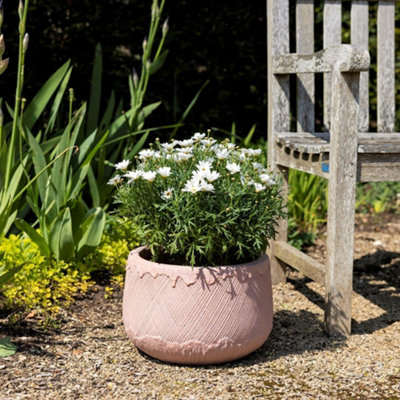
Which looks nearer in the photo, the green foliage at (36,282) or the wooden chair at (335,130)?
the wooden chair at (335,130)

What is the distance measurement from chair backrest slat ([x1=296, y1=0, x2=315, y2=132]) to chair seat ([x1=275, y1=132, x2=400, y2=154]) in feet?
0.27

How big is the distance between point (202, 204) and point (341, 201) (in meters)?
0.56

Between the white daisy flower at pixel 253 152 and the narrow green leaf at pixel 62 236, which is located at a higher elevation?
the white daisy flower at pixel 253 152

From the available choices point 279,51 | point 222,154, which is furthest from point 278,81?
point 222,154

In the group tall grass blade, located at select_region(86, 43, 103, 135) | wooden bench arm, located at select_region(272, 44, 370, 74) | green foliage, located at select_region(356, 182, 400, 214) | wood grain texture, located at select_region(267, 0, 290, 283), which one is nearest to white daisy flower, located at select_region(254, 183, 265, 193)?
wooden bench arm, located at select_region(272, 44, 370, 74)

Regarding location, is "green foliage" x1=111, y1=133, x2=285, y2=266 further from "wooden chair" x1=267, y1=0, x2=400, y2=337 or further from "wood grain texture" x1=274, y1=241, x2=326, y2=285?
"wood grain texture" x1=274, y1=241, x2=326, y2=285

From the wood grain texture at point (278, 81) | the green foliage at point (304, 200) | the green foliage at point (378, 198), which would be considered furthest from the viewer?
the green foliage at point (378, 198)

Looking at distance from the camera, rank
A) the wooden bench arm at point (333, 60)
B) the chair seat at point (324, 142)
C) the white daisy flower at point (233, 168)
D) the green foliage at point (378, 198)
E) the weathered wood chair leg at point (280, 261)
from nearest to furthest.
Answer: the white daisy flower at point (233, 168)
the wooden bench arm at point (333, 60)
the chair seat at point (324, 142)
the weathered wood chair leg at point (280, 261)
the green foliage at point (378, 198)

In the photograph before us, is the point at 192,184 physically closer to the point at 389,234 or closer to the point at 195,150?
the point at 195,150

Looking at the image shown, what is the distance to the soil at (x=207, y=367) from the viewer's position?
203 cm

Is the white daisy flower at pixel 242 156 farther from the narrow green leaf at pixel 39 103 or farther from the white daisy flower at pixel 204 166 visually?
the narrow green leaf at pixel 39 103

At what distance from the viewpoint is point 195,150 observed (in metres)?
2.28

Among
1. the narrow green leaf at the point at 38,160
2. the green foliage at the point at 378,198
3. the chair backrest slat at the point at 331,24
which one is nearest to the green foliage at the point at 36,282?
the narrow green leaf at the point at 38,160

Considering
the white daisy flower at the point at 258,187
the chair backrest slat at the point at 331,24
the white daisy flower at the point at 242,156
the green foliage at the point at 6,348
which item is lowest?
the green foliage at the point at 6,348
